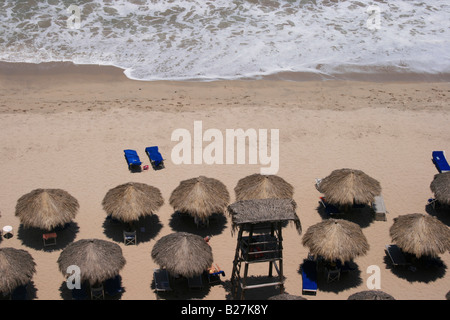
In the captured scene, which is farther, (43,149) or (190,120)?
(190,120)

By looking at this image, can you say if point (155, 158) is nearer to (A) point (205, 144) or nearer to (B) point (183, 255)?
(A) point (205, 144)

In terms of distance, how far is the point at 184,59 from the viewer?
3152 cm

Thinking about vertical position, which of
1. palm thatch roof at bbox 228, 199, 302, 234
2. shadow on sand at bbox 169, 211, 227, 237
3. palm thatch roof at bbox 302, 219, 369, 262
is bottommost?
palm thatch roof at bbox 302, 219, 369, 262

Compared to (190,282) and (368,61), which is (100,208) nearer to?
(190,282)

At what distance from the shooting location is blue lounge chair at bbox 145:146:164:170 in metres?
20.7

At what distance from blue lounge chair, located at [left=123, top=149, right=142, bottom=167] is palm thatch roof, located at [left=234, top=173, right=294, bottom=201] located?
14.0ft

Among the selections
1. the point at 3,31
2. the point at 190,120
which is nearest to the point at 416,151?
the point at 190,120

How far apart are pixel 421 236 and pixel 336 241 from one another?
2.55m

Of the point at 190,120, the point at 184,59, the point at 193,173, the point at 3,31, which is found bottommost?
the point at 193,173

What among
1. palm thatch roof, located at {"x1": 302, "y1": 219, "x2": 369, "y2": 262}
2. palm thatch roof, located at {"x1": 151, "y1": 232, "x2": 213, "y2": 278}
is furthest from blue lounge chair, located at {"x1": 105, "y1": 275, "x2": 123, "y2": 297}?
palm thatch roof, located at {"x1": 302, "y1": 219, "x2": 369, "y2": 262}

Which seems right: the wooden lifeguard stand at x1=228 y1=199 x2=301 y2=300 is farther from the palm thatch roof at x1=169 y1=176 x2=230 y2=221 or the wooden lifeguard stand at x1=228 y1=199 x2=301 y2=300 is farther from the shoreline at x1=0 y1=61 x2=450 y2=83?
the shoreline at x1=0 y1=61 x2=450 y2=83

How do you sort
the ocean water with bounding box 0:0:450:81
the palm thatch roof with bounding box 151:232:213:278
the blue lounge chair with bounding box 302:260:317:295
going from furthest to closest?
the ocean water with bounding box 0:0:450:81, the blue lounge chair with bounding box 302:260:317:295, the palm thatch roof with bounding box 151:232:213:278

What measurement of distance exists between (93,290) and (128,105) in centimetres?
1245

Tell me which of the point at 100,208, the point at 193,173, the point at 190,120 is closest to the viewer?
the point at 100,208
